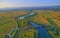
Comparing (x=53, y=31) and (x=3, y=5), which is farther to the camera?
(x=3, y=5)

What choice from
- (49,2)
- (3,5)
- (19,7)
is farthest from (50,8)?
(3,5)

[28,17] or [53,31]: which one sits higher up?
[28,17]

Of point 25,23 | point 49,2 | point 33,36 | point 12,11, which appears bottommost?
point 33,36

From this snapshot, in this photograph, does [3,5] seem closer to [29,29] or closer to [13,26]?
[13,26]

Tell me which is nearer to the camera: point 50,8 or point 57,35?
point 57,35

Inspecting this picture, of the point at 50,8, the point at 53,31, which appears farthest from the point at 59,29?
the point at 50,8

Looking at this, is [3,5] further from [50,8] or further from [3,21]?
[50,8]
